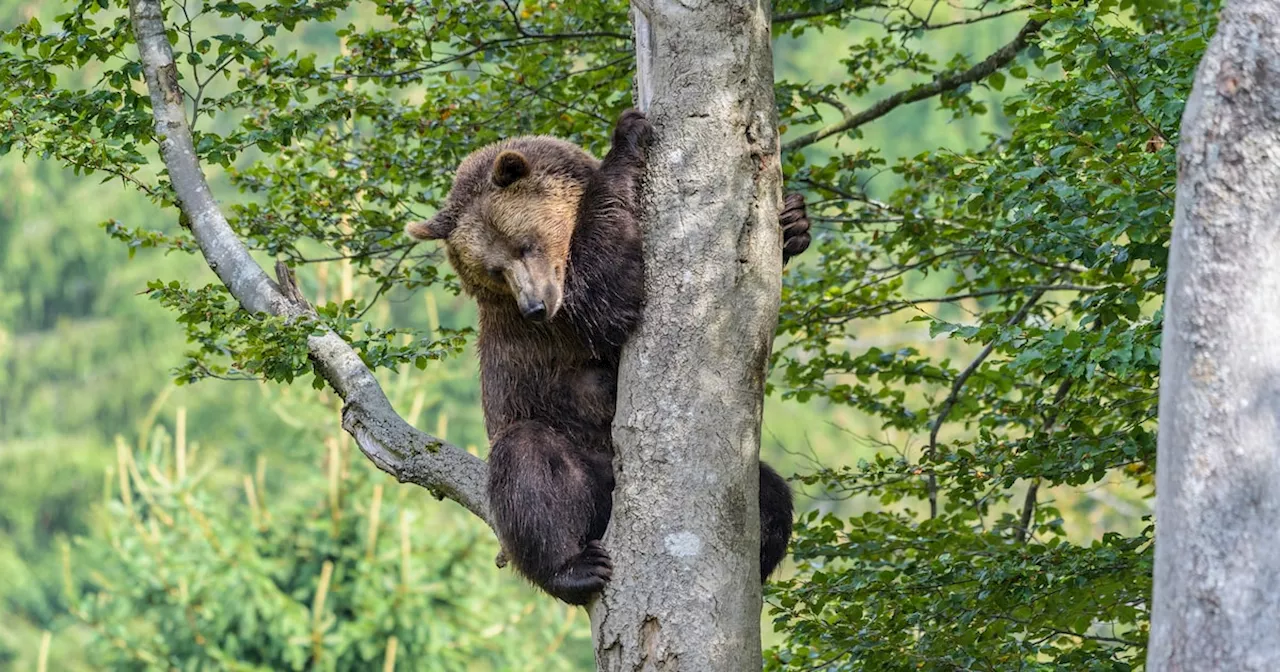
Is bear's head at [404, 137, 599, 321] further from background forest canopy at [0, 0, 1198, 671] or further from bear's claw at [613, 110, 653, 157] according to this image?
bear's claw at [613, 110, 653, 157]

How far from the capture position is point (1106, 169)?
16.8ft

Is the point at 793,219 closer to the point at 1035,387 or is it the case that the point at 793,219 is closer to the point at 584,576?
the point at 584,576

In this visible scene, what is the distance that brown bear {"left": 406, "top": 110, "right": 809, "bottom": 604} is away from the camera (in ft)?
14.6

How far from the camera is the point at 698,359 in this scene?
385cm

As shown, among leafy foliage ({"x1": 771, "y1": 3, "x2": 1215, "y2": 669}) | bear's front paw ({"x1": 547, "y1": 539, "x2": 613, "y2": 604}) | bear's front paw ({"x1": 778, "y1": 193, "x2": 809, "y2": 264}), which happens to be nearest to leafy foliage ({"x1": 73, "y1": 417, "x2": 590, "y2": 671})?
leafy foliage ({"x1": 771, "y1": 3, "x2": 1215, "y2": 669})

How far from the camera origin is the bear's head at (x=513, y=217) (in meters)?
5.14

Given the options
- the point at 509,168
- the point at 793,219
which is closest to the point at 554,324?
the point at 509,168

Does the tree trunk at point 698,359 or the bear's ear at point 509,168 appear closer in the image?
the tree trunk at point 698,359

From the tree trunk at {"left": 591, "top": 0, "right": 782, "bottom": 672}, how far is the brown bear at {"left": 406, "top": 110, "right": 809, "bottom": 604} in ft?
0.75

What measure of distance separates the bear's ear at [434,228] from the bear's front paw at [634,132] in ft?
4.63

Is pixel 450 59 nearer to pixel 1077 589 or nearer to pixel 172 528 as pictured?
pixel 1077 589

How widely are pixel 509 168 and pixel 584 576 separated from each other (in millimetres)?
1857

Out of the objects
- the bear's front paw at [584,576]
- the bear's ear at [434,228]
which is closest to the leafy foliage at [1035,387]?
the bear's front paw at [584,576]

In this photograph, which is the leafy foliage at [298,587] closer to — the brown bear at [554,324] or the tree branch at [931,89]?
A: the tree branch at [931,89]
